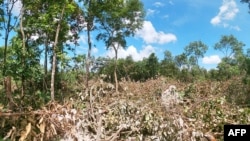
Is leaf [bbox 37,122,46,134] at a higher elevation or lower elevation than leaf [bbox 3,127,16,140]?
higher

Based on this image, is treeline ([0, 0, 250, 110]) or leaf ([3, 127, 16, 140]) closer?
leaf ([3, 127, 16, 140])

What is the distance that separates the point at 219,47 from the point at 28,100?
199 feet

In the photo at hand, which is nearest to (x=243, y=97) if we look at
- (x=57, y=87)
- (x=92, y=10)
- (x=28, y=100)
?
(x=92, y=10)

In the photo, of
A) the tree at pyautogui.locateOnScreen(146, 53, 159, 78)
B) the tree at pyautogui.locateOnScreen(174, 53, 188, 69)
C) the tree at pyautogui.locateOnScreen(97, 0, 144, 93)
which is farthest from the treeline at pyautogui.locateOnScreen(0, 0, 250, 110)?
the tree at pyautogui.locateOnScreen(174, 53, 188, 69)

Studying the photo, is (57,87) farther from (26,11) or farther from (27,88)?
(26,11)

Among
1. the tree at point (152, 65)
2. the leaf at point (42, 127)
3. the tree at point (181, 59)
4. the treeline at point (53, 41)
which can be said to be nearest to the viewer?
the leaf at point (42, 127)

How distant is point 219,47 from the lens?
Result: 64062mm

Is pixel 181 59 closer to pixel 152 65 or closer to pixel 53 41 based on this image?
pixel 152 65

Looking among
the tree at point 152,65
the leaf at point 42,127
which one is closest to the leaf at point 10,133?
the leaf at point 42,127

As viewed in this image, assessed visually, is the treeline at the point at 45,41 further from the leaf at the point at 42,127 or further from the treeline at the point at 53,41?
Result: the leaf at the point at 42,127

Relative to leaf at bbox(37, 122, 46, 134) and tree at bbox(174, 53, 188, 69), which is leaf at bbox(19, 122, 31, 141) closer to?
leaf at bbox(37, 122, 46, 134)

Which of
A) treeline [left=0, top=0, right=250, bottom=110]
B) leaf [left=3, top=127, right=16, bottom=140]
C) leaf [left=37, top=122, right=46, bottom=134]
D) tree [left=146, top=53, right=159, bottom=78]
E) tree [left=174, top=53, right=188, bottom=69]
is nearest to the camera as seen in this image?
leaf [left=3, top=127, right=16, bottom=140]

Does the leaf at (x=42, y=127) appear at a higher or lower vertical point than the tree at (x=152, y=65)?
lower

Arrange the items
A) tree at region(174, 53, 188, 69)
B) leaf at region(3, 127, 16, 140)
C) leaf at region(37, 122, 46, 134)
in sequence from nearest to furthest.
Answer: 1. leaf at region(3, 127, 16, 140)
2. leaf at region(37, 122, 46, 134)
3. tree at region(174, 53, 188, 69)
